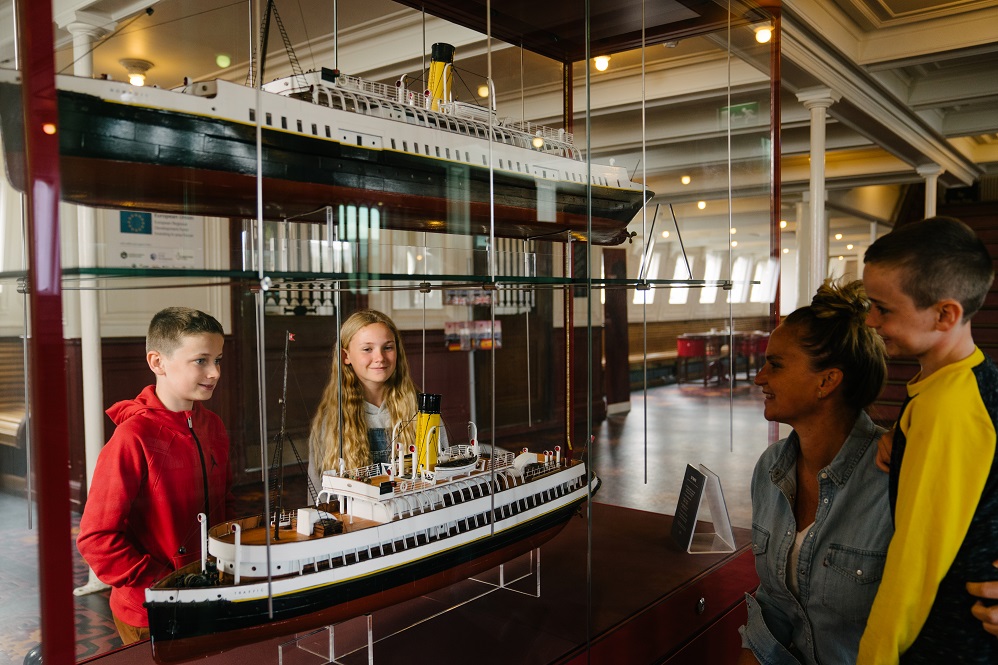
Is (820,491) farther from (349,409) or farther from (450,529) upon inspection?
(349,409)

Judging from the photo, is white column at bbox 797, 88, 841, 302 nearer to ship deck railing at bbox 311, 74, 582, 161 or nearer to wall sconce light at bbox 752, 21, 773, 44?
wall sconce light at bbox 752, 21, 773, 44

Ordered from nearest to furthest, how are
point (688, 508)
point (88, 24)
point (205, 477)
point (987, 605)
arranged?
point (88, 24)
point (205, 477)
point (987, 605)
point (688, 508)

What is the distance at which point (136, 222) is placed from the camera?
1.03 m

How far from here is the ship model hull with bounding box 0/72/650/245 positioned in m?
1.00

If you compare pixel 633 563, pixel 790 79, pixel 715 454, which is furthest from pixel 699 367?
pixel 790 79

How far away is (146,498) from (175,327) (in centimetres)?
25

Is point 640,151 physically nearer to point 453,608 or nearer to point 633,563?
Result: point 633,563

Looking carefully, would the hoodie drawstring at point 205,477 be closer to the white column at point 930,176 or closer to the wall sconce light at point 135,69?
the wall sconce light at point 135,69

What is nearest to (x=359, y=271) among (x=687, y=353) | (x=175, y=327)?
(x=175, y=327)

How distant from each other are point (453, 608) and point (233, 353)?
72 centimetres

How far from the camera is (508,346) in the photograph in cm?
176

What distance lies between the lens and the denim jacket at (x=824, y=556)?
1675 mm

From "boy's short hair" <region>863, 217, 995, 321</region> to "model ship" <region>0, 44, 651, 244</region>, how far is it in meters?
0.74

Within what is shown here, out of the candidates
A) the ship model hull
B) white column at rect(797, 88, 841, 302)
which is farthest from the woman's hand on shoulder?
white column at rect(797, 88, 841, 302)
